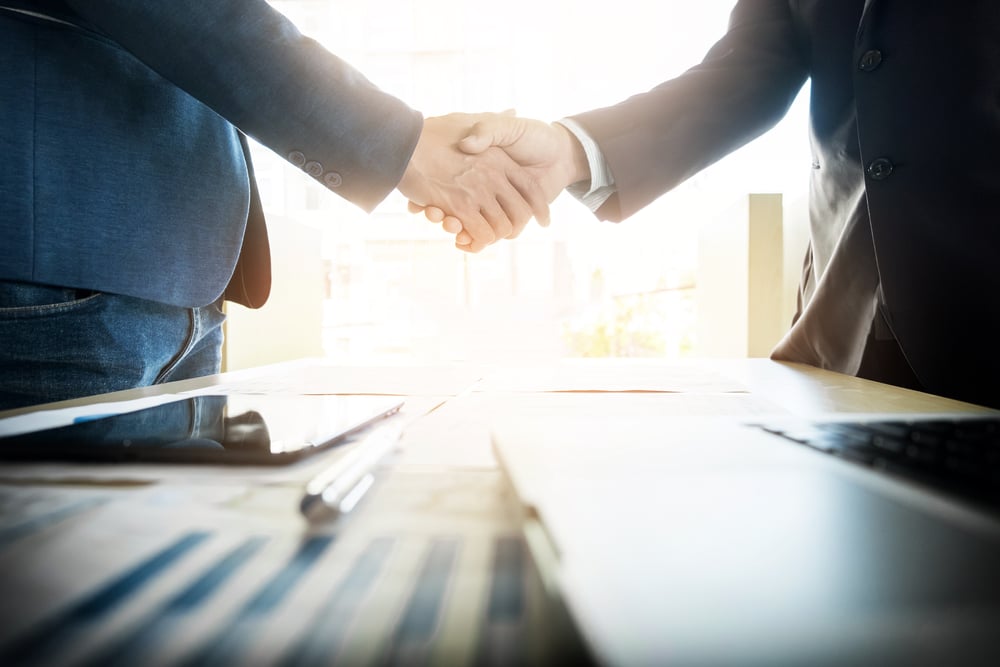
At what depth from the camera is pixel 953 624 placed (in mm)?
104

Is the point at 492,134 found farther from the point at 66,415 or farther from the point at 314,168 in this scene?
the point at 66,415

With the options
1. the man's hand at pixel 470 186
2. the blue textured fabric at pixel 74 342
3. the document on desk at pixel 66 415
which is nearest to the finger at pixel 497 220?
the man's hand at pixel 470 186

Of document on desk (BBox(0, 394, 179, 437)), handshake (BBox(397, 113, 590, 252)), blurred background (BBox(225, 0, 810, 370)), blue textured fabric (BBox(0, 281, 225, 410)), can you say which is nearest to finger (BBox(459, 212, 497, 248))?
handshake (BBox(397, 113, 590, 252))

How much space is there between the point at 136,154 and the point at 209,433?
489mm

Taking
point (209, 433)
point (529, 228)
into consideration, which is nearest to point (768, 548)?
point (209, 433)

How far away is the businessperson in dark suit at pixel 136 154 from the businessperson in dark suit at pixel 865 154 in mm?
267

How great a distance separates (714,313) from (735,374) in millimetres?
1152

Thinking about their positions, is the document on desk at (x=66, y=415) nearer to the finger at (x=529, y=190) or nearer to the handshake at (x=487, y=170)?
the handshake at (x=487, y=170)

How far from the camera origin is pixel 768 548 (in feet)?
0.46

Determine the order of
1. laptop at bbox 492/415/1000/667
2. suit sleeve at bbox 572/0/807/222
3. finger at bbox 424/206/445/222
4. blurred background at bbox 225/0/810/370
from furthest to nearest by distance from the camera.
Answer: blurred background at bbox 225/0/810/370 < finger at bbox 424/206/445/222 < suit sleeve at bbox 572/0/807/222 < laptop at bbox 492/415/1000/667

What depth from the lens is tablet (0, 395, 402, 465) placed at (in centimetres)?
26

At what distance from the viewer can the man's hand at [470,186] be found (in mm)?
830

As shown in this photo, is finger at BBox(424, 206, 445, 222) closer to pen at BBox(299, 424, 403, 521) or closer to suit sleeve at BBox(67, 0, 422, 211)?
suit sleeve at BBox(67, 0, 422, 211)

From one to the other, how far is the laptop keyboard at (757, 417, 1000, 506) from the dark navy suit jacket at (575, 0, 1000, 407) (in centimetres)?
34
